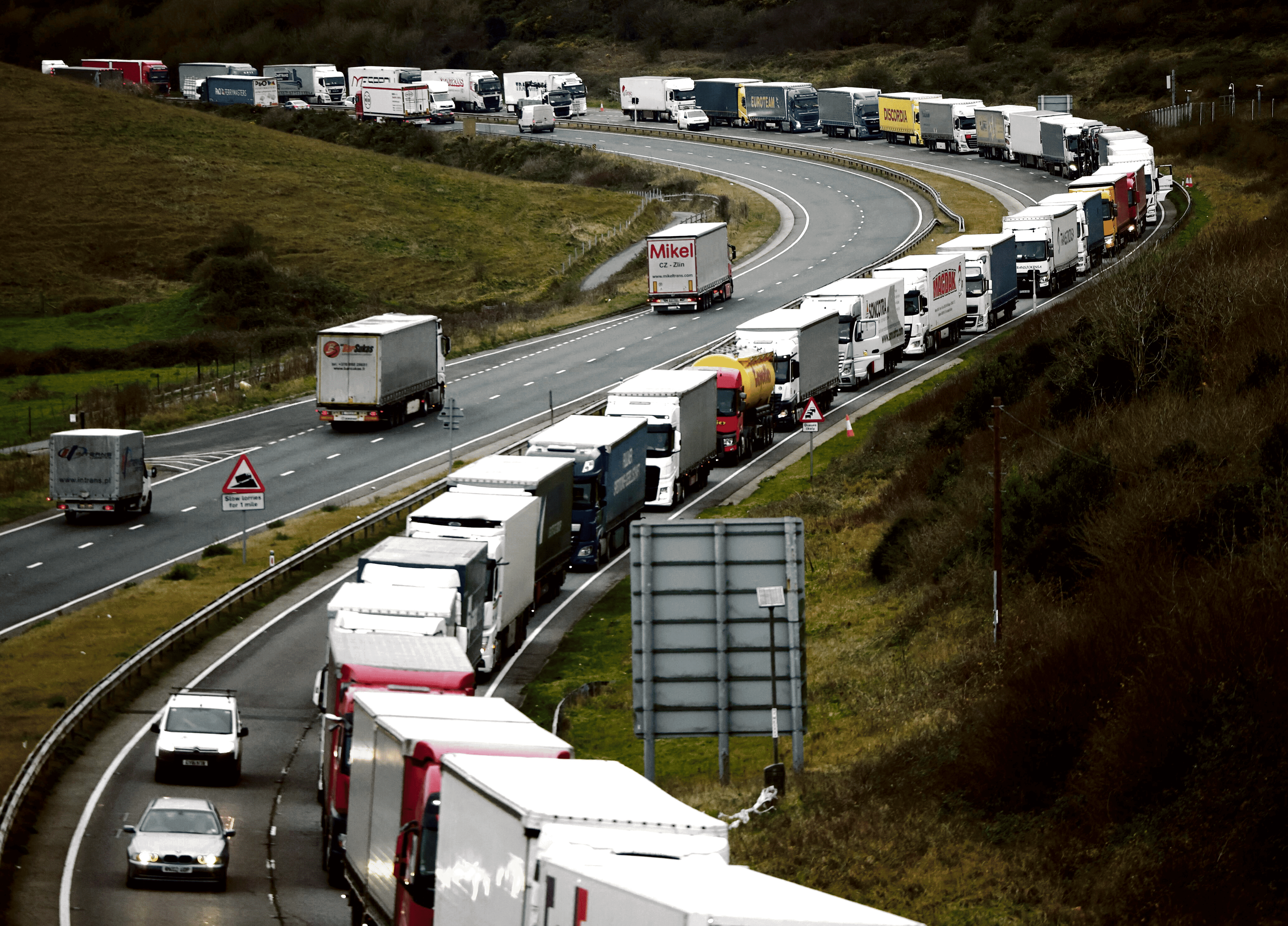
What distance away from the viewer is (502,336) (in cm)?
8300

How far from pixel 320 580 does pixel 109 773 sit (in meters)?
14.2

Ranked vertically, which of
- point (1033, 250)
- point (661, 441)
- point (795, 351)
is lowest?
point (661, 441)

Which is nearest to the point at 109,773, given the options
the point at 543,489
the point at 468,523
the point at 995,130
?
the point at 468,523

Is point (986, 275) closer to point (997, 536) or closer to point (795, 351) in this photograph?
point (795, 351)

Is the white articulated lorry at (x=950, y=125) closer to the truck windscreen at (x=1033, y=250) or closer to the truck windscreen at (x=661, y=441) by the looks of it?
the truck windscreen at (x=1033, y=250)

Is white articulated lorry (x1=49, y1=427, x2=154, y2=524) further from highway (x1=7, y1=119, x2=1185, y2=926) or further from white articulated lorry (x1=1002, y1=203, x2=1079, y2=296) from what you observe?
white articulated lorry (x1=1002, y1=203, x2=1079, y2=296)

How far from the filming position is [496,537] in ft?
116

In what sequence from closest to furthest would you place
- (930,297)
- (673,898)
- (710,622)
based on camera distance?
(673,898) < (710,622) < (930,297)

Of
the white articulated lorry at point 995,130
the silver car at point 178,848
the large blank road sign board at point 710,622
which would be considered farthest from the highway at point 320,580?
the white articulated lorry at point 995,130

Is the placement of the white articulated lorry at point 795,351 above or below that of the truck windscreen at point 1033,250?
below

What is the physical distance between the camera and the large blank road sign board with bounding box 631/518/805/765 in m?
24.8

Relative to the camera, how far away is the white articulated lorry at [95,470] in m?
50.0

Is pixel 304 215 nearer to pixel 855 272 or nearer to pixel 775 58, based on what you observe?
pixel 855 272

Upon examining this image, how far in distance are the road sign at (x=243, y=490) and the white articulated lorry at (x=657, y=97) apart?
11537 cm
